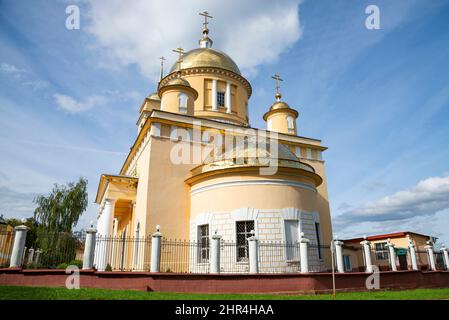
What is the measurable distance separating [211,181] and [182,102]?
21.4ft

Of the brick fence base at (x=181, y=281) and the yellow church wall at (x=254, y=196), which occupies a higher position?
the yellow church wall at (x=254, y=196)

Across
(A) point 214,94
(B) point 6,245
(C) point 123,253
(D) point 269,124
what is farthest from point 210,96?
(B) point 6,245

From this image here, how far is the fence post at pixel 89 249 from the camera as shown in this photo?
32.2ft

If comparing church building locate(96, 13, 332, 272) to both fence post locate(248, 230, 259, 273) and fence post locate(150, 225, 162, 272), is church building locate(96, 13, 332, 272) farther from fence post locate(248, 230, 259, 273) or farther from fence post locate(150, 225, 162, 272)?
fence post locate(150, 225, 162, 272)

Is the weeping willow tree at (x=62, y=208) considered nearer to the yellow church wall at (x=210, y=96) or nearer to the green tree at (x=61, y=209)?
the green tree at (x=61, y=209)

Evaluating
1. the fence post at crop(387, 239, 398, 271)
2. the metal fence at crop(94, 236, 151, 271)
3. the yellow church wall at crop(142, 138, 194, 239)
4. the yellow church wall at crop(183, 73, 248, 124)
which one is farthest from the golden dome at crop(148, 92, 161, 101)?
the fence post at crop(387, 239, 398, 271)

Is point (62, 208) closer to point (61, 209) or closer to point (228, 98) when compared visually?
point (61, 209)

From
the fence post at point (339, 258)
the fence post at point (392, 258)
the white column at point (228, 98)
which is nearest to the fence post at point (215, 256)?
the fence post at point (339, 258)

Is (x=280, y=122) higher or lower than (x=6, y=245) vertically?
higher

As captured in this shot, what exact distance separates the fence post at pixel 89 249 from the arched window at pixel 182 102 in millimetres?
9839

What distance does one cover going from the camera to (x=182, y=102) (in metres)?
18.5

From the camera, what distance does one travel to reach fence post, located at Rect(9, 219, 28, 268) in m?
9.71
